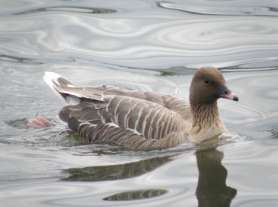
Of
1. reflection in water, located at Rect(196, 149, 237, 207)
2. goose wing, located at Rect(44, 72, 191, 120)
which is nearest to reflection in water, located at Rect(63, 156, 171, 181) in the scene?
reflection in water, located at Rect(196, 149, 237, 207)

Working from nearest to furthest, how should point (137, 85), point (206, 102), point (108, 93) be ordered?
point (206, 102) → point (108, 93) → point (137, 85)

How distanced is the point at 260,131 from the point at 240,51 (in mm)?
3504

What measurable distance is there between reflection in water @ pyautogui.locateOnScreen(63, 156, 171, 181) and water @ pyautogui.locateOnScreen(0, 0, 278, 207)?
12 millimetres

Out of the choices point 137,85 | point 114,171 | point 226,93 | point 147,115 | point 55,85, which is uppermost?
point 226,93

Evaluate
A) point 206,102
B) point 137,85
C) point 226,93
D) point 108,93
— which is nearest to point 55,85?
point 108,93

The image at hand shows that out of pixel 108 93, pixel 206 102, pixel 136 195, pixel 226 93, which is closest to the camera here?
pixel 136 195

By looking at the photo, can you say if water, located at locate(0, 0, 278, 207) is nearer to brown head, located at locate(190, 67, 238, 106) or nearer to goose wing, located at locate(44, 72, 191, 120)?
goose wing, located at locate(44, 72, 191, 120)

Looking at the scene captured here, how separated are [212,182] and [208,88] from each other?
5.62 feet

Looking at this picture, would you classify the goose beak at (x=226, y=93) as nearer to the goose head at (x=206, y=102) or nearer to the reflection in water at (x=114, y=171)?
the goose head at (x=206, y=102)

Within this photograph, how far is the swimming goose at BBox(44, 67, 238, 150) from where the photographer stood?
1192 centimetres

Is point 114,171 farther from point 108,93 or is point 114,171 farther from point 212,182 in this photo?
point 108,93

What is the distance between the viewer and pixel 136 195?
1010 cm

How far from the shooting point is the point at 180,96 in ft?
45.3

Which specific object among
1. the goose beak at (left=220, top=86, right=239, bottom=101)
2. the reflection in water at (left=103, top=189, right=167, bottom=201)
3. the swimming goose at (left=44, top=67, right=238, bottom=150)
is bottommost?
the reflection in water at (left=103, top=189, right=167, bottom=201)
